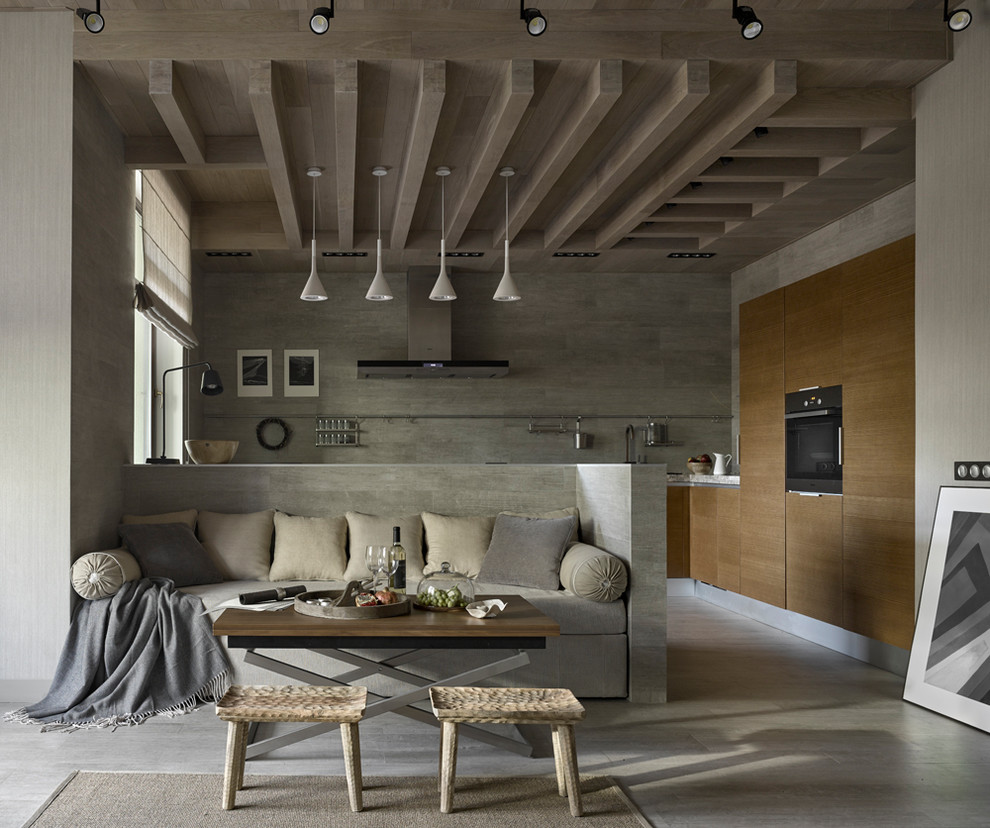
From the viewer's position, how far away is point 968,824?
2924 millimetres

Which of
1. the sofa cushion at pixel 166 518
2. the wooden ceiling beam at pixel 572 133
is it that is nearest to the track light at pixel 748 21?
the wooden ceiling beam at pixel 572 133

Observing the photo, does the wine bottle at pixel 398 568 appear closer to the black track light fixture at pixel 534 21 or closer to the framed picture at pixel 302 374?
the black track light fixture at pixel 534 21

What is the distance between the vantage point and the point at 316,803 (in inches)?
120

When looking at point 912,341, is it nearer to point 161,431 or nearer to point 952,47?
point 952,47

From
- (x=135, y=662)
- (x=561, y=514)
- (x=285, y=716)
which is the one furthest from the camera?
(x=561, y=514)

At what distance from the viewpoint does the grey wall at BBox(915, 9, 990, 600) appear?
407cm

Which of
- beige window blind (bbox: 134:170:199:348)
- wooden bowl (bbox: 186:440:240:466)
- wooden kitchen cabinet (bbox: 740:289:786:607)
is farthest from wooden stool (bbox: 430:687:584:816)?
wooden kitchen cabinet (bbox: 740:289:786:607)

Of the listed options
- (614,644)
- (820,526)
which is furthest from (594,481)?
(820,526)

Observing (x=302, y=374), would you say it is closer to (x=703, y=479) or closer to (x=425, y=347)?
(x=425, y=347)

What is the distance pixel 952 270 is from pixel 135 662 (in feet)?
13.8

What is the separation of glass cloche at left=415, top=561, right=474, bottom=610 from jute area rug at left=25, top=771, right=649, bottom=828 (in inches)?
24.6

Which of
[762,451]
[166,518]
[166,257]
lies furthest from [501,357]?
[166,518]

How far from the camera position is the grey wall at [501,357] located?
8312 mm

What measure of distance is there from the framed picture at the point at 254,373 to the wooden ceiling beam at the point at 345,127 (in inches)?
89.9
